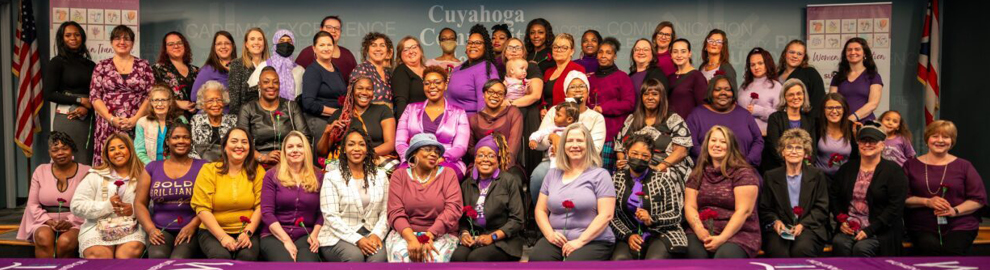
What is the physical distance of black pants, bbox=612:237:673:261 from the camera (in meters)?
5.25

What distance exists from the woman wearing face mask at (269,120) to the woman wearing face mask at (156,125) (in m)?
0.49

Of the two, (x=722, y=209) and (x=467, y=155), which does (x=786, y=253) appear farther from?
(x=467, y=155)

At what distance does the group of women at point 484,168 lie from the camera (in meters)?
5.32

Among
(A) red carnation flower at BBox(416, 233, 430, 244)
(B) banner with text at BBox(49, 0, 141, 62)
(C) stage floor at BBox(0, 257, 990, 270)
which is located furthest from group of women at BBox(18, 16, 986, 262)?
(B) banner with text at BBox(49, 0, 141, 62)

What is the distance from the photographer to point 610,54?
6.45m

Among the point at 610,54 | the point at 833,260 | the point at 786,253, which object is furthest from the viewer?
the point at 610,54

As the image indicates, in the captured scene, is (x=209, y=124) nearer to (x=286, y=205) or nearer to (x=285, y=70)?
(x=285, y=70)

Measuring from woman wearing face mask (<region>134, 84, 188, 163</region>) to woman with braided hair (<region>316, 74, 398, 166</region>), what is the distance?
0.99 m

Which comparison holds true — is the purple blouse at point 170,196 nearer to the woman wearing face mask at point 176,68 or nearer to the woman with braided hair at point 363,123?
the woman with braided hair at point 363,123

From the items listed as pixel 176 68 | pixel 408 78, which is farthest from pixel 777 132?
pixel 176 68

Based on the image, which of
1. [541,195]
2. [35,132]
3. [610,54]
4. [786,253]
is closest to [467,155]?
[541,195]

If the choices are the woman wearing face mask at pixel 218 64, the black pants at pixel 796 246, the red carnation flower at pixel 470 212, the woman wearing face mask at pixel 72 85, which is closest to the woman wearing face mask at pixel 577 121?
the red carnation flower at pixel 470 212

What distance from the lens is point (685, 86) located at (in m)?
6.39

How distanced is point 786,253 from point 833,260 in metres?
0.41
